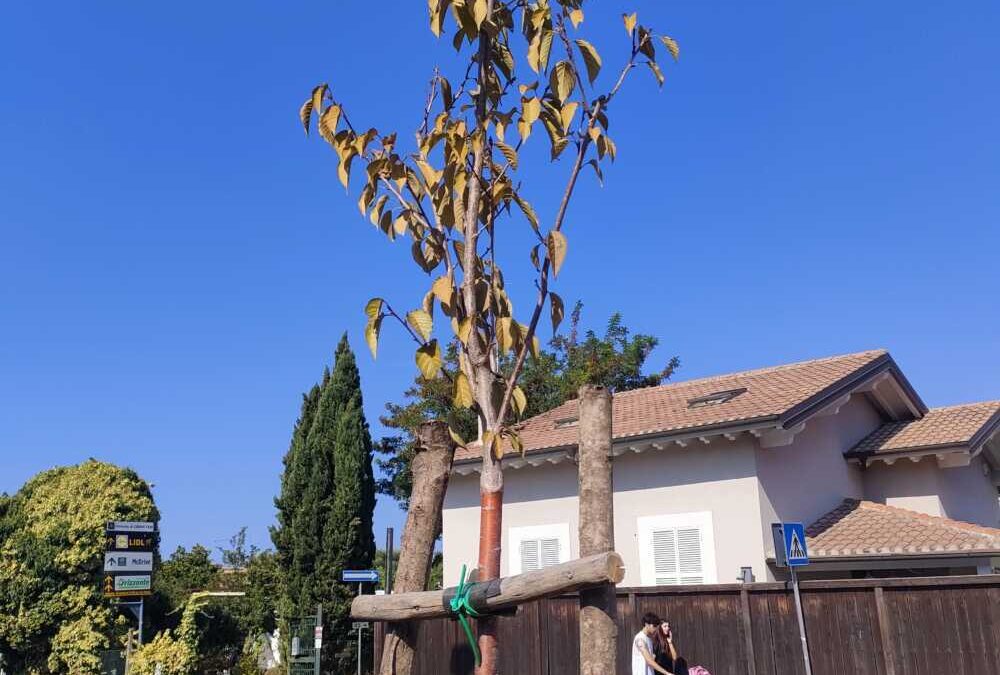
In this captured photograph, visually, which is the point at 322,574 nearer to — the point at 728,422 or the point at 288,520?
the point at 288,520

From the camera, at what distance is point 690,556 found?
13.6 metres

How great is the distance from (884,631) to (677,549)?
4.55 metres

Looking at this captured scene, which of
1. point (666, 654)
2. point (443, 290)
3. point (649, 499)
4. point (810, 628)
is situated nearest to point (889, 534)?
point (810, 628)

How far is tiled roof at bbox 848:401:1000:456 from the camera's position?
14562 mm

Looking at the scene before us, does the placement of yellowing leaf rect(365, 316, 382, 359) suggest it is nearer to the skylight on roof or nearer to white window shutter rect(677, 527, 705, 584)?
white window shutter rect(677, 527, 705, 584)

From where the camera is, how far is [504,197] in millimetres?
4695

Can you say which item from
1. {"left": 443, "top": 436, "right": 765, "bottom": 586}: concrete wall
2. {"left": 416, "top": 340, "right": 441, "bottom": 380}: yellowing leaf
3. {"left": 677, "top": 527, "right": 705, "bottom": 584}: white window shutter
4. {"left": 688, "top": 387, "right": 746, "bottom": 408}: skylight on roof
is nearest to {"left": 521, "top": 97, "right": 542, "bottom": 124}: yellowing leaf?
{"left": 416, "top": 340, "right": 441, "bottom": 380}: yellowing leaf

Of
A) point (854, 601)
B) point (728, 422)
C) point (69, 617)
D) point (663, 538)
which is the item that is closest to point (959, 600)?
point (854, 601)

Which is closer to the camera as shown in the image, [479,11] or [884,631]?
[479,11]

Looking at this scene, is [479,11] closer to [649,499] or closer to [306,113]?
[306,113]

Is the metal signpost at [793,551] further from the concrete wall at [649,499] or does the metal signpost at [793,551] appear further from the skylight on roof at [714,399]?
the skylight on roof at [714,399]

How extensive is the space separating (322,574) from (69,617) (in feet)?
27.2

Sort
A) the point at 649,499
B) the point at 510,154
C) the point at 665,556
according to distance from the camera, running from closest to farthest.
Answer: the point at 510,154
the point at 665,556
the point at 649,499

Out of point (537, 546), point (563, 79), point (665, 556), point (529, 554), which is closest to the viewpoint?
point (563, 79)
